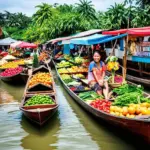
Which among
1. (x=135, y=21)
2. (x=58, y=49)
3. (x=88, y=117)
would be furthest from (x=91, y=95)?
(x=58, y=49)

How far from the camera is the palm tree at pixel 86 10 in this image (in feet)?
119

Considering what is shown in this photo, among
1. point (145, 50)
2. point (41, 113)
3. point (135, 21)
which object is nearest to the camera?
point (41, 113)

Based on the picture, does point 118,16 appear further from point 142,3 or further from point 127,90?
point 127,90

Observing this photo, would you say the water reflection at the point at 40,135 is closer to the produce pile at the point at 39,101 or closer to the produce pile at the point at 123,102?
the produce pile at the point at 39,101

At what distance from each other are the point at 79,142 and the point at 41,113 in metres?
1.25

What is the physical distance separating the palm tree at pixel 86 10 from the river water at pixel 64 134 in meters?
27.5

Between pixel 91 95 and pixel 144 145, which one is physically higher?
pixel 91 95

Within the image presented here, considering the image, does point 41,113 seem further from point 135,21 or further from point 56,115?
point 135,21

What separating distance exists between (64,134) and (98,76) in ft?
7.94

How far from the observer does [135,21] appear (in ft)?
86.4

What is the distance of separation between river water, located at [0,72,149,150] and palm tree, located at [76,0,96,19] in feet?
90.1

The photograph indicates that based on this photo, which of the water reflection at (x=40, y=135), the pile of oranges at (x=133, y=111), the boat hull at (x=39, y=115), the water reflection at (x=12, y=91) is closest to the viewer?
the pile of oranges at (x=133, y=111)

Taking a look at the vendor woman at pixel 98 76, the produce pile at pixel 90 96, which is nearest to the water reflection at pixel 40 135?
the produce pile at pixel 90 96

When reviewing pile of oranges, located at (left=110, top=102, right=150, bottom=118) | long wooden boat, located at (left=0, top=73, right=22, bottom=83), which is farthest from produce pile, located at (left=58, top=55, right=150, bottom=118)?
long wooden boat, located at (left=0, top=73, right=22, bottom=83)
